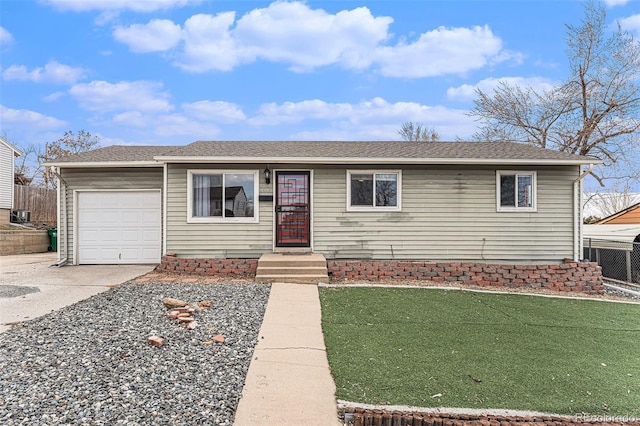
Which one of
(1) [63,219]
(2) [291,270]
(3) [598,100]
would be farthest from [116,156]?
(3) [598,100]

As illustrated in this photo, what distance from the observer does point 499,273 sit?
330 inches

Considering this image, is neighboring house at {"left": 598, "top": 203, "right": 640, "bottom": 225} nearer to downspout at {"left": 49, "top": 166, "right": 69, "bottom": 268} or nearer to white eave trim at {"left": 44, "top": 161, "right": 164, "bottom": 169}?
white eave trim at {"left": 44, "top": 161, "right": 164, "bottom": 169}

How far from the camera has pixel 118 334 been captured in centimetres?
401

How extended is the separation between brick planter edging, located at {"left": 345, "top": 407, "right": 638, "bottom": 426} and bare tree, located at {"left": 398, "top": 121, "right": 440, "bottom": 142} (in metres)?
25.9

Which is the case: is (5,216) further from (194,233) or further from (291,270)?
(291,270)

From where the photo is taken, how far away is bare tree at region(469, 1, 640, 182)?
15.6 m

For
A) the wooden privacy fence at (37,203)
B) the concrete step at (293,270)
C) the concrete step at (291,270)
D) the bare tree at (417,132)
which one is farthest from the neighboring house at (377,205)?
the bare tree at (417,132)

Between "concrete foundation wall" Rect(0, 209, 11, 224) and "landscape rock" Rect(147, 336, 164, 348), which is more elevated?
"concrete foundation wall" Rect(0, 209, 11, 224)

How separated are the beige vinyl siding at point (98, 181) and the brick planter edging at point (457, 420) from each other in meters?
8.27

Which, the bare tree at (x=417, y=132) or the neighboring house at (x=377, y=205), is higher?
the bare tree at (x=417, y=132)

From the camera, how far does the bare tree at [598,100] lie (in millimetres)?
15633

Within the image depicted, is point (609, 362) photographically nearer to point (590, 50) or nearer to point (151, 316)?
point (151, 316)

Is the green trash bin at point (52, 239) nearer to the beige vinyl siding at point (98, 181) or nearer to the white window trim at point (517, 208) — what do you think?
the beige vinyl siding at point (98, 181)

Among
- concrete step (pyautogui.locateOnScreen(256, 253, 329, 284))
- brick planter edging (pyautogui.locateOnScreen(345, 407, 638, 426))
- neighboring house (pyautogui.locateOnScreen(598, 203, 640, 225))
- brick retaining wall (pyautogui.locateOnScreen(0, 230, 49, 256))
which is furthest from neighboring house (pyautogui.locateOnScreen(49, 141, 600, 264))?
neighboring house (pyautogui.locateOnScreen(598, 203, 640, 225))
